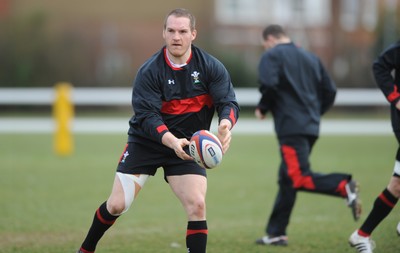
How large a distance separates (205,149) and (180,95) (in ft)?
2.28

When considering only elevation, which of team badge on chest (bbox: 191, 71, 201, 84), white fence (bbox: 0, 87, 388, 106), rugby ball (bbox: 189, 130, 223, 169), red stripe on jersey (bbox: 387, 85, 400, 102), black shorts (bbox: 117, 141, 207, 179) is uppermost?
team badge on chest (bbox: 191, 71, 201, 84)

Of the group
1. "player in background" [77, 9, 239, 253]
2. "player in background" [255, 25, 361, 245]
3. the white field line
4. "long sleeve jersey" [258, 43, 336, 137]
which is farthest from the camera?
the white field line

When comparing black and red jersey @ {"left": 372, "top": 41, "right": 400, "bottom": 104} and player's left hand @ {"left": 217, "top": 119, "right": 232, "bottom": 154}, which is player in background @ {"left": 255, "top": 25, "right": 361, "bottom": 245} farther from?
player's left hand @ {"left": 217, "top": 119, "right": 232, "bottom": 154}

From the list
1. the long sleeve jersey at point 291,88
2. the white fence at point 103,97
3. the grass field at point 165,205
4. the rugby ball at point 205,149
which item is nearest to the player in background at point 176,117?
the rugby ball at point 205,149

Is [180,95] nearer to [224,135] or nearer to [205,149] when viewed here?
[224,135]

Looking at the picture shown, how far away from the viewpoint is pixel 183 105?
251 inches

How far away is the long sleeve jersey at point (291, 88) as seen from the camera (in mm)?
8352

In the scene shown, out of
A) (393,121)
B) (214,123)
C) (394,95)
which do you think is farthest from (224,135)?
(214,123)

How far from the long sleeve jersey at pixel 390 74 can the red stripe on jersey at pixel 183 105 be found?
1.79m

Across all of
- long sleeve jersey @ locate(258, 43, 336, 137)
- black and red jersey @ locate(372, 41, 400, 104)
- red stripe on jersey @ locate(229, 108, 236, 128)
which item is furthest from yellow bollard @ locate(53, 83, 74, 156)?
red stripe on jersey @ locate(229, 108, 236, 128)

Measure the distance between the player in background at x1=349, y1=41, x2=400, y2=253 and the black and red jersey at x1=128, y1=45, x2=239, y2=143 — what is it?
1.61 metres

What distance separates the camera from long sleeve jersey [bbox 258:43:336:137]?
27.4 ft

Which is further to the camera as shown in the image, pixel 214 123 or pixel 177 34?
pixel 214 123

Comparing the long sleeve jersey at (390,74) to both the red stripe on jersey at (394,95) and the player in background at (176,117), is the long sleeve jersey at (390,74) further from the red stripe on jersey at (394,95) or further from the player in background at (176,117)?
the player in background at (176,117)
